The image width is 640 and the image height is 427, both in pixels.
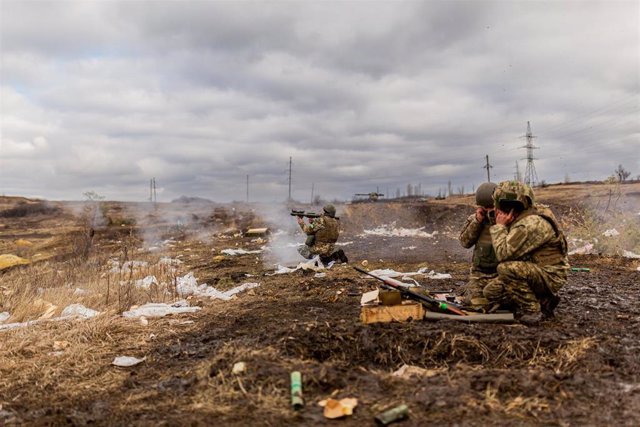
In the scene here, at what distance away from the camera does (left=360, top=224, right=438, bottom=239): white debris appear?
1920cm

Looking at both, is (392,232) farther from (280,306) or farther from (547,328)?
(547,328)

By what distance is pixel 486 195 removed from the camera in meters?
5.57

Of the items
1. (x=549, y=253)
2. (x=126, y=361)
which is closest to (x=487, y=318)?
(x=549, y=253)

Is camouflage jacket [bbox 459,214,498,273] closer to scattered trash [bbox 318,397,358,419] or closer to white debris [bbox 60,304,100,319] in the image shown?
scattered trash [bbox 318,397,358,419]

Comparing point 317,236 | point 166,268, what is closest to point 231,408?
point 166,268

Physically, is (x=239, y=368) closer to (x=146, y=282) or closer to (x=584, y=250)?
(x=146, y=282)

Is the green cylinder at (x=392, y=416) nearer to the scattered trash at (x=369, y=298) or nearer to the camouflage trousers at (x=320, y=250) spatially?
the scattered trash at (x=369, y=298)

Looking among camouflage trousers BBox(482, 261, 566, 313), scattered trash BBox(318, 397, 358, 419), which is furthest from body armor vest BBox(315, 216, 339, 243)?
scattered trash BBox(318, 397, 358, 419)

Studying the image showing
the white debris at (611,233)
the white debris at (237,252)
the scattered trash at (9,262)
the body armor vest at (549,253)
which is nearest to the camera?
the body armor vest at (549,253)

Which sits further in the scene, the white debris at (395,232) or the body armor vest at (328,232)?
the white debris at (395,232)

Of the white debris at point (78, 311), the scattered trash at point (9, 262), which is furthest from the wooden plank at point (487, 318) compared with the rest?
the scattered trash at point (9, 262)

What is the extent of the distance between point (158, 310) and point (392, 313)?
3.18 m

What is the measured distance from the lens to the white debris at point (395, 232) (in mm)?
19197

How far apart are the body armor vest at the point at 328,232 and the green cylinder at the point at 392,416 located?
25.4 feet
